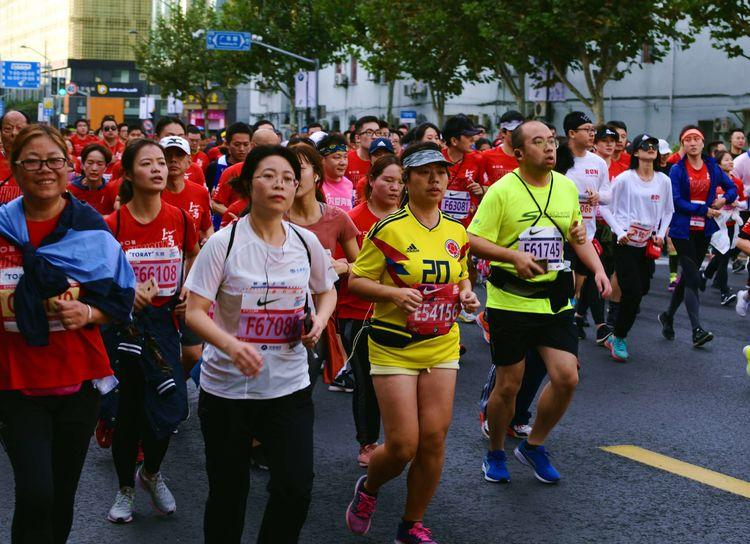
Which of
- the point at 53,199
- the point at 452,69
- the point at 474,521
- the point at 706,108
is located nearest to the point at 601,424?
the point at 474,521

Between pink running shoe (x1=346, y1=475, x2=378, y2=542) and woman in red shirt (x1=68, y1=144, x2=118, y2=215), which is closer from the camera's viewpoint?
pink running shoe (x1=346, y1=475, x2=378, y2=542)

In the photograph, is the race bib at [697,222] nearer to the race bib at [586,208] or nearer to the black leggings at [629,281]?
the black leggings at [629,281]

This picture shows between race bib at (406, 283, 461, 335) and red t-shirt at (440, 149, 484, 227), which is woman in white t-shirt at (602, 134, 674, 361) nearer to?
red t-shirt at (440, 149, 484, 227)

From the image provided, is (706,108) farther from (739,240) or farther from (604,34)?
(739,240)

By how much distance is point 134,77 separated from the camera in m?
146

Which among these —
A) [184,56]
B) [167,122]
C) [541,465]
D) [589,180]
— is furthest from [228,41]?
[541,465]

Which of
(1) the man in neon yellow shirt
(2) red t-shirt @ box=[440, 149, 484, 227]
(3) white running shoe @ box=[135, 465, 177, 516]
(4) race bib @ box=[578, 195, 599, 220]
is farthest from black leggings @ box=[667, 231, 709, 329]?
(3) white running shoe @ box=[135, 465, 177, 516]

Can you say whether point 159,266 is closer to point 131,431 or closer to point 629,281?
point 131,431

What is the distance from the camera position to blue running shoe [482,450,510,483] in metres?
6.43

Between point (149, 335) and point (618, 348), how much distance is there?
5545 mm

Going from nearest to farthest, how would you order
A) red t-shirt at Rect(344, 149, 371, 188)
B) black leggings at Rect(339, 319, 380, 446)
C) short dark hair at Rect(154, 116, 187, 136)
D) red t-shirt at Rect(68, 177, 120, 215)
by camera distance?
black leggings at Rect(339, 319, 380, 446) < red t-shirt at Rect(68, 177, 120, 215) < short dark hair at Rect(154, 116, 187, 136) < red t-shirt at Rect(344, 149, 371, 188)

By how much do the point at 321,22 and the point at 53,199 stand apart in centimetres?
5082

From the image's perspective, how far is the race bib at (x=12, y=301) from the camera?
13.6ft

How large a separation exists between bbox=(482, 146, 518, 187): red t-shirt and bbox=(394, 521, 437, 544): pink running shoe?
6400 mm
